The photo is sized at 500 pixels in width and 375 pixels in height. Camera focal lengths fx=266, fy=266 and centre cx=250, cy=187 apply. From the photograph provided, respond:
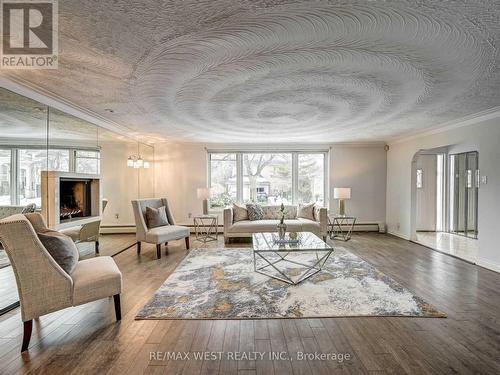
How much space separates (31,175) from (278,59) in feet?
10.1

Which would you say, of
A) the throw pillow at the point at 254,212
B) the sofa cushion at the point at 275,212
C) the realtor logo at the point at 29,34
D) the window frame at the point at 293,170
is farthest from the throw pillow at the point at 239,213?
the realtor logo at the point at 29,34

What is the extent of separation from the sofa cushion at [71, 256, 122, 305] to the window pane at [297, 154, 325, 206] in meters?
5.33

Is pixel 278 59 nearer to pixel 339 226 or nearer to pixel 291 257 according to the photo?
pixel 291 257

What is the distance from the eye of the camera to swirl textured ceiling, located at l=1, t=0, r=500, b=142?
1.70 meters

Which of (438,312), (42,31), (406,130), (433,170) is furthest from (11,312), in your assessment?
(433,170)

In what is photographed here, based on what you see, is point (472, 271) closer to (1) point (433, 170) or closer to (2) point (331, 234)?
(2) point (331, 234)

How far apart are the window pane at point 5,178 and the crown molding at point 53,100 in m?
0.70

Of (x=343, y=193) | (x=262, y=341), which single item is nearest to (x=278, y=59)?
(x=262, y=341)

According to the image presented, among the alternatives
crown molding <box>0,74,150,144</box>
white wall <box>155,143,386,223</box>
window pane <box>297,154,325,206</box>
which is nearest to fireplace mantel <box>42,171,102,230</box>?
crown molding <box>0,74,150,144</box>

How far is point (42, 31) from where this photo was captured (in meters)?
1.91

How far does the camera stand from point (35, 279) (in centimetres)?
210

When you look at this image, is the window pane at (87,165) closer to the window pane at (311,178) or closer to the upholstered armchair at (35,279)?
the upholstered armchair at (35,279)

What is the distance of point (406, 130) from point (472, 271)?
2784mm

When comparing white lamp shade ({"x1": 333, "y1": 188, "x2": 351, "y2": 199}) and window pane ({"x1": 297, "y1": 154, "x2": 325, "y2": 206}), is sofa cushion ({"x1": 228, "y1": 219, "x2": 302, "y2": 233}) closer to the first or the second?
white lamp shade ({"x1": 333, "y1": 188, "x2": 351, "y2": 199})
